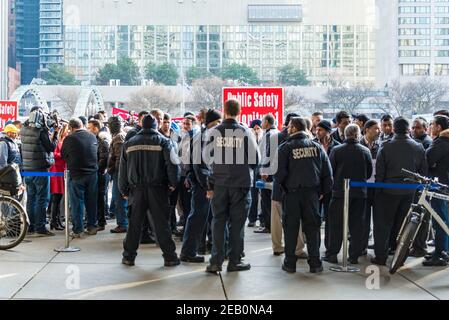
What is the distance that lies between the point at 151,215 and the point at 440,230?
3.44m

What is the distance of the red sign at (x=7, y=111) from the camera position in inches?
591

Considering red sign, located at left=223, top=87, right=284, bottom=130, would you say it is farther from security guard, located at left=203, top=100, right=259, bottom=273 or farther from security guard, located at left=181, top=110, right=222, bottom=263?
security guard, located at left=203, top=100, right=259, bottom=273

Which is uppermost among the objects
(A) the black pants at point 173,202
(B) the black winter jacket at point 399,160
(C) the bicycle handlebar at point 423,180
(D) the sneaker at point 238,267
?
(B) the black winter jacket at point 399,160

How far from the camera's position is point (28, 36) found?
79000mm

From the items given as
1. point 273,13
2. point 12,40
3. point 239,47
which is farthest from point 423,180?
point 12,40

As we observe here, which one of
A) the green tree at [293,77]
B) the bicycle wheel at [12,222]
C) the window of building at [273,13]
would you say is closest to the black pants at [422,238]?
the bicycle wheel at [12,222]

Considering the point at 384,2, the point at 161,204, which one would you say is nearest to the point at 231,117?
the point at 161,204

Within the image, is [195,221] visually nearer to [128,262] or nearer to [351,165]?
[128,262]

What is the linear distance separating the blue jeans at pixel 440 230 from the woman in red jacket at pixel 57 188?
5555mm

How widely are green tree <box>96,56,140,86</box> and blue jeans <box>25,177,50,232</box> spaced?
4904 cm

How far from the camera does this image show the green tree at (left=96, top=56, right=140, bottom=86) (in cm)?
5803

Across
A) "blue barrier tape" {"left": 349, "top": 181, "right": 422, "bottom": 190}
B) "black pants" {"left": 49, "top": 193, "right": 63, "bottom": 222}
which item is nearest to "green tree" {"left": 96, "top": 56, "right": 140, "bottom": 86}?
"black pants" {"left": 49, "top": 193, "right": 63, "bottom": 222}

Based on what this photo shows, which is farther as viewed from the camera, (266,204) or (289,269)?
(266,204)

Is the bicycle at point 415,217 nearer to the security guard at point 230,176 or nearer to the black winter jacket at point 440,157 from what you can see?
the black winter jacket at point 440,157
